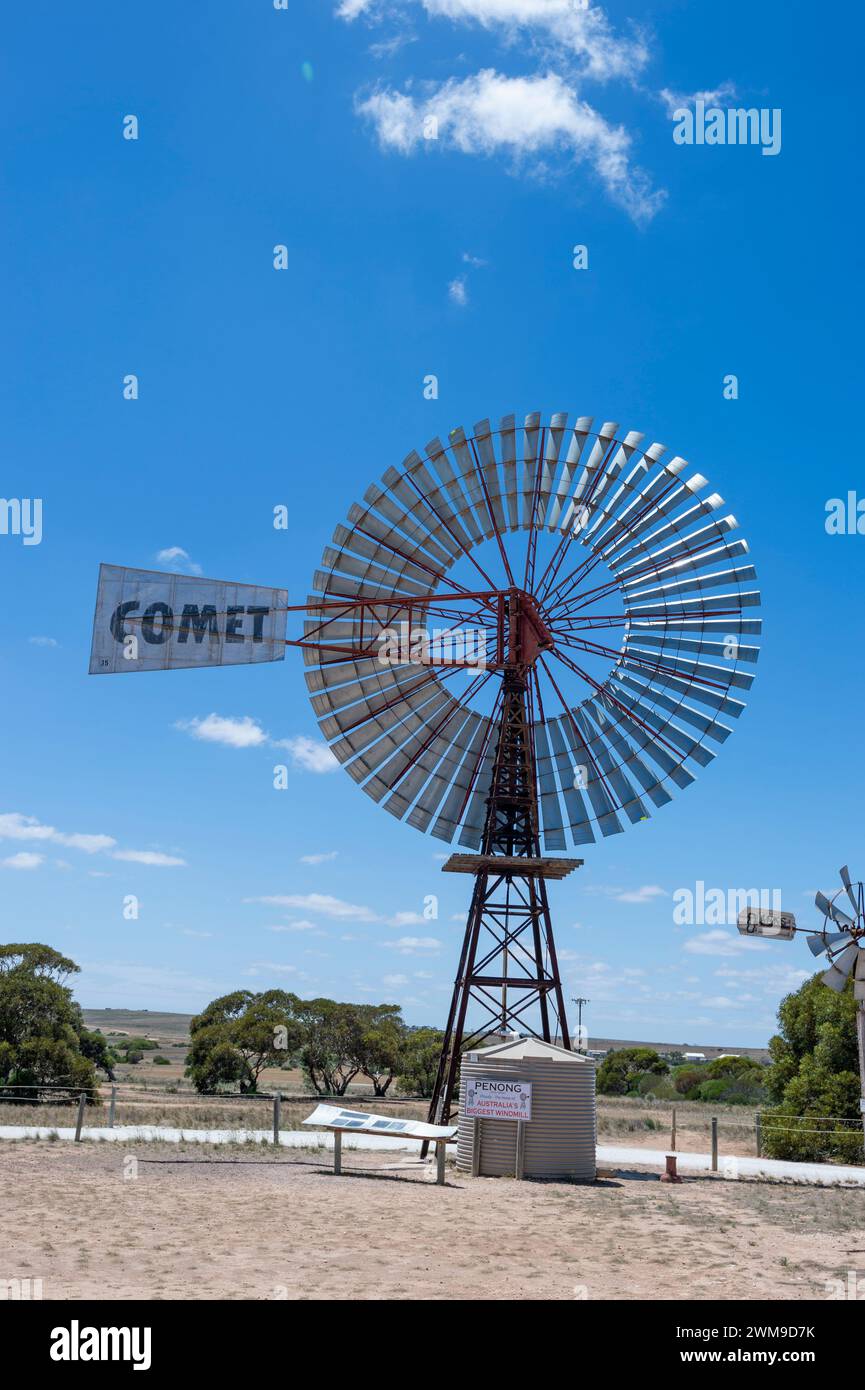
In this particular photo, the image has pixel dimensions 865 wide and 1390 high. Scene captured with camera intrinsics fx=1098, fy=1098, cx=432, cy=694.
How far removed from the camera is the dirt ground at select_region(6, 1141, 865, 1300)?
9922 mm

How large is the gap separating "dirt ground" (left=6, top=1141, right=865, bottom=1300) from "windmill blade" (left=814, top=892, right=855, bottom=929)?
15.5 ft

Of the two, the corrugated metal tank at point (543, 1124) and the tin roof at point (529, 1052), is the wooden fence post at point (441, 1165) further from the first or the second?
the tin roof at point (529, 1052)

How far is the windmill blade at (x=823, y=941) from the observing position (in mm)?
20844

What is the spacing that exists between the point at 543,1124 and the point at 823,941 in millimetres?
6457

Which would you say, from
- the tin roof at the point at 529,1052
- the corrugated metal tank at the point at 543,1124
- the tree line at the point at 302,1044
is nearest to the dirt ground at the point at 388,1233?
the corrugated metal tank at the point at 543,1124

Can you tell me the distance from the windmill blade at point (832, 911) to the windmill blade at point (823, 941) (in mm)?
188

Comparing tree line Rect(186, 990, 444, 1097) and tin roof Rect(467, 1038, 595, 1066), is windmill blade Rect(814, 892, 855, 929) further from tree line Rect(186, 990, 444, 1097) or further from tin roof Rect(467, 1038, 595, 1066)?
tree line Rect(186, 990, 444, 1097)

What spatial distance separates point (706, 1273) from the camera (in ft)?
36.1

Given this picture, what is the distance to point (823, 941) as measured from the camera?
68.8ft

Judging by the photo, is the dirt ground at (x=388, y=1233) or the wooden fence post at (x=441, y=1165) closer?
the dirt ground at (x=388, y=1233)

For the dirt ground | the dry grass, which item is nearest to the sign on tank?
the dirt ground
